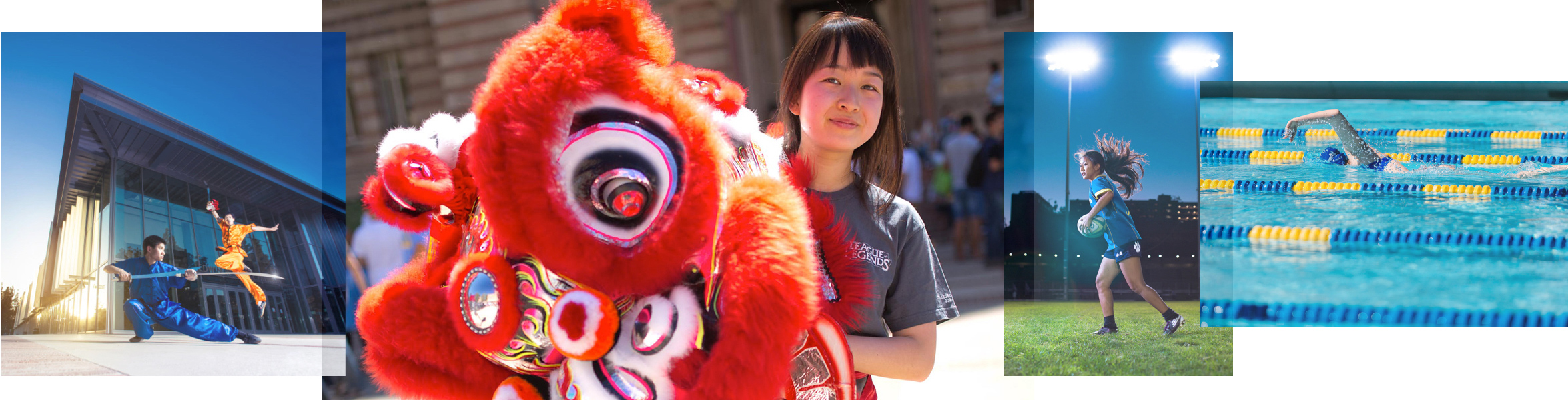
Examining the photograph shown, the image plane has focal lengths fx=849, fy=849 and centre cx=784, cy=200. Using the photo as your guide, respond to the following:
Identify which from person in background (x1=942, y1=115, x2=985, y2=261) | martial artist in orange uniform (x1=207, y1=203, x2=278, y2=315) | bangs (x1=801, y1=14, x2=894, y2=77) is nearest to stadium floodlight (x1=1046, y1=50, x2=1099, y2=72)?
person in background (x1=942, y1=115, x2=985, y2=261)

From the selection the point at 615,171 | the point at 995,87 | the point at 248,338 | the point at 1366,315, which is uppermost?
the point at 995,87

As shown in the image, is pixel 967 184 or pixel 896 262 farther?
pixel 967 184

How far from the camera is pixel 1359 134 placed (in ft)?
18.1

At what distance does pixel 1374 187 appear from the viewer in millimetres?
5473

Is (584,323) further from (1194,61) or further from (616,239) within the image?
(1194,61)

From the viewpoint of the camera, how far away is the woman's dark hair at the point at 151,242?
17.3 ft

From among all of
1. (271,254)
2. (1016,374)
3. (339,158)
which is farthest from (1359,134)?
(271,254)

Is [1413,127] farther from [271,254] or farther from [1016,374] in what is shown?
[271,254]

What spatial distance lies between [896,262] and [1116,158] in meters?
4.00

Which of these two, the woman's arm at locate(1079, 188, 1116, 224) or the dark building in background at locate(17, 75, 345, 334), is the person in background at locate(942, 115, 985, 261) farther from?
the dark building in background at locate(17, 75, 345, 334)

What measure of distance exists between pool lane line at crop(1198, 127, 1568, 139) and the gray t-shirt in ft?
13.9

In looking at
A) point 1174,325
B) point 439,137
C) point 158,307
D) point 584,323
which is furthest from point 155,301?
point 1174,325

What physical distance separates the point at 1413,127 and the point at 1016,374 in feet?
9.87

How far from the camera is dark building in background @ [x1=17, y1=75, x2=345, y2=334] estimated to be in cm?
514
